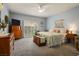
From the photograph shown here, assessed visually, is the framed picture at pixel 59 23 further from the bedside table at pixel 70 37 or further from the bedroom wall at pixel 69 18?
the bedside table at pixel 70 37

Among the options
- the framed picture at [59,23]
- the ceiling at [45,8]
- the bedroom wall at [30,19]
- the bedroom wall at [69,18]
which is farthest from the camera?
the framed picture at [59,23]

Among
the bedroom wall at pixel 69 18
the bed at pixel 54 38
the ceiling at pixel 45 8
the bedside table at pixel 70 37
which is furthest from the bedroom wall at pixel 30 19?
the bedside table at pixel 70 37

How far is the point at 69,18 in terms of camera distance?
12.2ft

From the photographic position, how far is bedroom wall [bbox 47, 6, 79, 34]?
338 centimetres

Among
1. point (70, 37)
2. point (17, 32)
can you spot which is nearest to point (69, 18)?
point (70, 37)

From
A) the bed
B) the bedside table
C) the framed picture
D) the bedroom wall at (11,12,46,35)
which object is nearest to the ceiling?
the bedroom wall at (11,12,46,35)

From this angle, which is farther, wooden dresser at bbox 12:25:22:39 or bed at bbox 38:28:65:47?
bed at bbox 38:28:65:47

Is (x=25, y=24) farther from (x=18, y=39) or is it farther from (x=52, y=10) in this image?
(x=52, y=10)

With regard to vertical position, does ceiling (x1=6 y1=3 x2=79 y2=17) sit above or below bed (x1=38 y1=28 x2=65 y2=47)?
above

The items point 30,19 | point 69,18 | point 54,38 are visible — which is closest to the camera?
point 30,19

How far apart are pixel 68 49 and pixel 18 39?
2.02m

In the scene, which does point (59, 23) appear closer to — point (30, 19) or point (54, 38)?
point (54, 38)

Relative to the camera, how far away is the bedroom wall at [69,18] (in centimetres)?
338

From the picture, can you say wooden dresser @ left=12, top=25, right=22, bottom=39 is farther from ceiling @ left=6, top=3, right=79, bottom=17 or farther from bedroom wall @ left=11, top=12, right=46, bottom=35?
ceiling @ left=6, top=3, right=79, bottom=17
